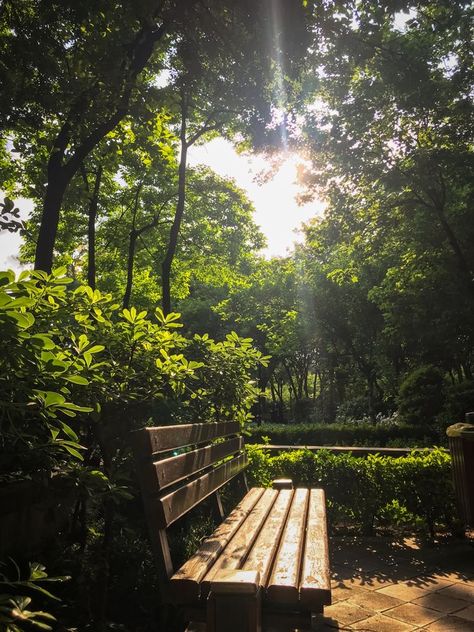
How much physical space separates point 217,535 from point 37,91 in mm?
6027

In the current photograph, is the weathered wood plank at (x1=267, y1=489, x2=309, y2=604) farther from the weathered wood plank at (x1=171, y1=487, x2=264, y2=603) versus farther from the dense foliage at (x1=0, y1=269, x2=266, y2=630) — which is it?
the dense foliage at (x1=0, y1=269, x2=266, y2=630)

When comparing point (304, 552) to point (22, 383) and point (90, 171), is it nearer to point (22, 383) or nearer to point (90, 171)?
point (22, 383)

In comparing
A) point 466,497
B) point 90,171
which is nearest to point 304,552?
point 466,497

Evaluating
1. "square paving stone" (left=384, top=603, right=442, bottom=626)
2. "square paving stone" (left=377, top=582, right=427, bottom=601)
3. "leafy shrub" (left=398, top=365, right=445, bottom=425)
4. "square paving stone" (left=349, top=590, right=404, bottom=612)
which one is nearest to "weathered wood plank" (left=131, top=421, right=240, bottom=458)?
"square paving stone" (left=349, top=590, right=404, bottom=612)

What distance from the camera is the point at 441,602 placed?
11.7 ft

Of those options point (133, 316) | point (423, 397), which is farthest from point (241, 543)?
point (423, 397)

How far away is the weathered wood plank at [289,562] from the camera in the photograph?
6.22 ft

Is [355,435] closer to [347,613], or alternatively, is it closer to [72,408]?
[347,613]

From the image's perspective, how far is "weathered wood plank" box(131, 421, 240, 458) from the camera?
2.14 m

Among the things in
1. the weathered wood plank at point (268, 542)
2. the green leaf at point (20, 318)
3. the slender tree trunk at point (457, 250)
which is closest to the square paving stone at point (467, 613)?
the weathered wood plank at point (268, 542)

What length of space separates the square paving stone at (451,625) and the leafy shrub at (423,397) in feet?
44.0

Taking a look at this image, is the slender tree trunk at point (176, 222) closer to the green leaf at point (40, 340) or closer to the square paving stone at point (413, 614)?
the square paving stone at point (413, 614)

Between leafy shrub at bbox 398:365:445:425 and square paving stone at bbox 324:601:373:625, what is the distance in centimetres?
1335

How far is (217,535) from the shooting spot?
2.75 metres
